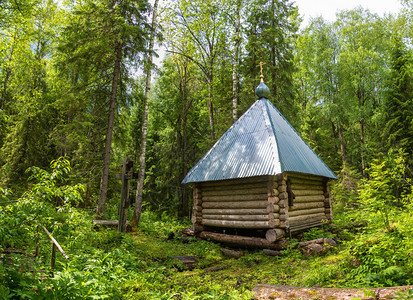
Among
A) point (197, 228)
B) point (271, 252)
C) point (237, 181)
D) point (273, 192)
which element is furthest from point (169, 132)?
point (271, 252)

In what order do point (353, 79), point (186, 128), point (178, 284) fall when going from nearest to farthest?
point (178, 284) < point (186, 128) < point (353, 79)

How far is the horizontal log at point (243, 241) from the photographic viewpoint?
8963mm

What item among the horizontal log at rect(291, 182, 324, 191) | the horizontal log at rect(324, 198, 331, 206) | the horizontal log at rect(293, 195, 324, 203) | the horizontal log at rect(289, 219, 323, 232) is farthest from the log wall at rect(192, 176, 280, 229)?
the horizontal log at rect(324, 198, 331, 206)

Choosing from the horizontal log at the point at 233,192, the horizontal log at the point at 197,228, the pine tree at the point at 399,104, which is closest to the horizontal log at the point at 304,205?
the horizontal log at the point at 233,192

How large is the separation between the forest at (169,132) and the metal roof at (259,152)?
241 cm

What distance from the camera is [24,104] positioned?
58.2ft

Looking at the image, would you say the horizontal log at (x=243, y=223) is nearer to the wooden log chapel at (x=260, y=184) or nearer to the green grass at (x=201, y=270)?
the wooden log chapel at (x=260, y=184)

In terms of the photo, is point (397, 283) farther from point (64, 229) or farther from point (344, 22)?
point (344, 22)

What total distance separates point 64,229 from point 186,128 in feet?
53.8

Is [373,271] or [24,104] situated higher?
[24,104]

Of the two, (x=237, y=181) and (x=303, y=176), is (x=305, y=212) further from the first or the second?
(x=237, y=181)

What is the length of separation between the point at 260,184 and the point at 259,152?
3.90ft

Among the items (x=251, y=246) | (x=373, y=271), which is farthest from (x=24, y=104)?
(x=373, y=271)

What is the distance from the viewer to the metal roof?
9453 millimetres
